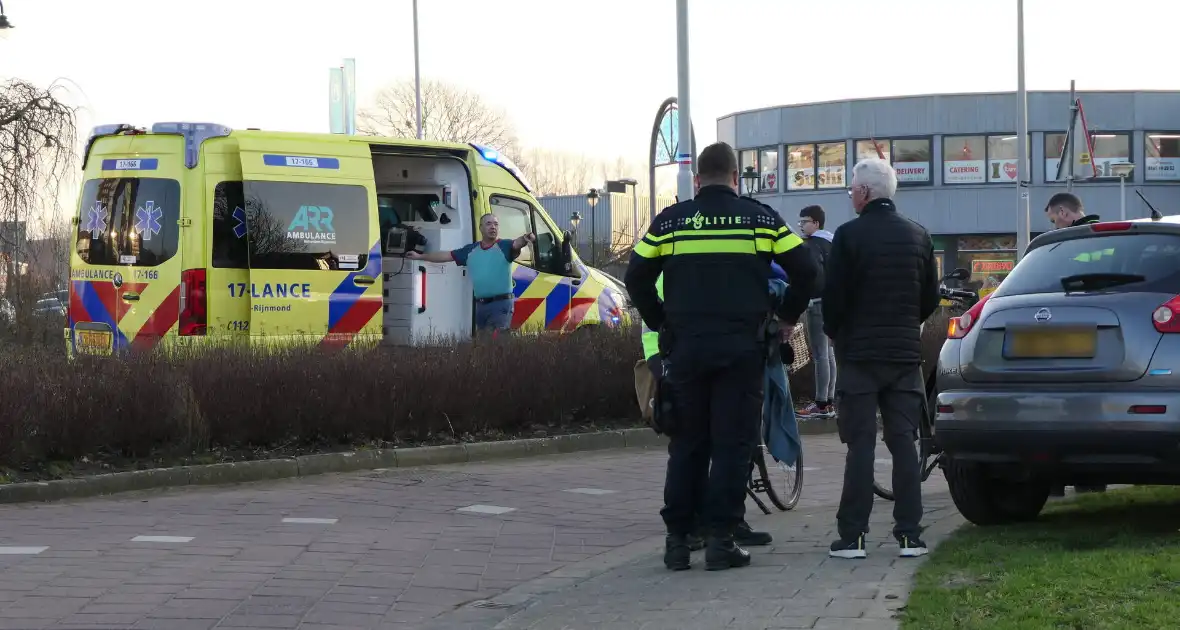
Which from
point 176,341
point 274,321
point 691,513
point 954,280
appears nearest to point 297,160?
point 274,321

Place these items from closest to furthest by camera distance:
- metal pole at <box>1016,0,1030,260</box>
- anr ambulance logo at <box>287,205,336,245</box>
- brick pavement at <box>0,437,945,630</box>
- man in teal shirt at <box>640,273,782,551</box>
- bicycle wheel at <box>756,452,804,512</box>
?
brick pavement at <box>0,437,945,630</box>
man in teal shirt at <box>640,273,782,551</box>
bicycle wheel at <box>756,452,804,512</box>
anr ambulance logo at <box>287,205,336,245</box>
metal pole at <box>1016,0,1030,260</box>

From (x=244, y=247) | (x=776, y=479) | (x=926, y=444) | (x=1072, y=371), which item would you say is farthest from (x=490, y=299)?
(x=1072, y=371)

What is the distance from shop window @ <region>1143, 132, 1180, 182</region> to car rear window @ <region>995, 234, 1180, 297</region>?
51.3m

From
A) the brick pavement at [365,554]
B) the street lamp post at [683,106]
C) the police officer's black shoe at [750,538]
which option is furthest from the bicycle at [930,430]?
the street lamp post at [683,106]

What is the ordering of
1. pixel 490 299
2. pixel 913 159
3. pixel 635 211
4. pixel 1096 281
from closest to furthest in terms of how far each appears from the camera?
pixel 1096 281 → pixel 490 299 → pixel 913 159 → pixel 635 211

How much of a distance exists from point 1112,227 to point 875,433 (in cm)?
163

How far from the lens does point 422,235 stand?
15.8 m

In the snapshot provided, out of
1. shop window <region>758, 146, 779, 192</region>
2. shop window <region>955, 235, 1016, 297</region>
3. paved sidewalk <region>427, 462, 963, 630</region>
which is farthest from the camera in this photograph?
shop window <region>758, 146, 779, 192</region>

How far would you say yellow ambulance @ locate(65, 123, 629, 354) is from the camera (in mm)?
13492

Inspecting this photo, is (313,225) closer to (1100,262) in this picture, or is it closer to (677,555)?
(677,555)

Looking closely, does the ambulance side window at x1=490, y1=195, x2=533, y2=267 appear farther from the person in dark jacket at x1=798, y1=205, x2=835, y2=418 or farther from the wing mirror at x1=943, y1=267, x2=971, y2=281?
the wing mirror at x1=943, y1=267, x2=971, y2=281

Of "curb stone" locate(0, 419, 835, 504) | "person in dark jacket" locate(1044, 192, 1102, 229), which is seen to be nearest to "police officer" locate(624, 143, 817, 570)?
"person in dark jacket" locate(1044, 192, 1102, 229)

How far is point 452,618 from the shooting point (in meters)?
6.08

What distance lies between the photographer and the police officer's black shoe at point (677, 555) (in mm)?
6793
